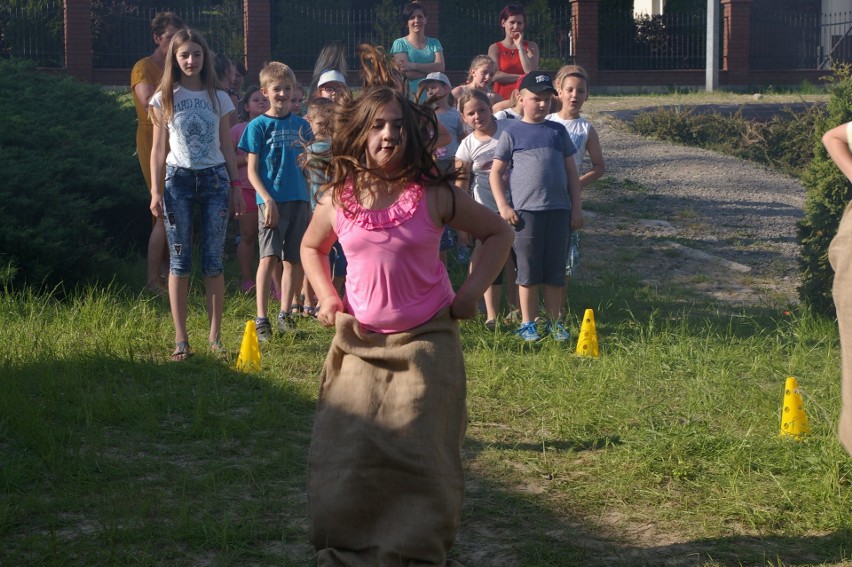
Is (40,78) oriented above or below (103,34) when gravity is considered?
below

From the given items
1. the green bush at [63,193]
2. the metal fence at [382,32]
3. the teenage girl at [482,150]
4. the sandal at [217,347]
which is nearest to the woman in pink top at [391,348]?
the sandal at [217,347]

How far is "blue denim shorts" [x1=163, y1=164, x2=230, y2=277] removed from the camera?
7.04 m

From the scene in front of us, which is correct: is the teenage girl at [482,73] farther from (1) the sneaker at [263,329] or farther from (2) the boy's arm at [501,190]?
(1) the sneaker at [263,329]

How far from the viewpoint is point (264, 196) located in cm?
778

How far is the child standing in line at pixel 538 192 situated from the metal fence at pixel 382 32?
2073cm

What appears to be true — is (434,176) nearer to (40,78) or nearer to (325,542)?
(325,542)

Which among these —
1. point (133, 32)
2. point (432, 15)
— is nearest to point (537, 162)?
point (432, 15)

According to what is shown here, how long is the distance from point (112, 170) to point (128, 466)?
5866mm

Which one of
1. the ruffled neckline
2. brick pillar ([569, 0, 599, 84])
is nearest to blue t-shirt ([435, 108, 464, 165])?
the ruffled neckline

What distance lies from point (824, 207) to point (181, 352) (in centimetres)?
526

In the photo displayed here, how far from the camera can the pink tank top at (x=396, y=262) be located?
4.04 m

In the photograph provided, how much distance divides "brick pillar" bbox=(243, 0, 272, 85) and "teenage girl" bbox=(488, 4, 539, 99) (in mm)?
17119

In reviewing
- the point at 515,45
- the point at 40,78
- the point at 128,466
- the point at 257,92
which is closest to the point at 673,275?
the point at 515,45

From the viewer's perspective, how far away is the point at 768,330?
844 cm
